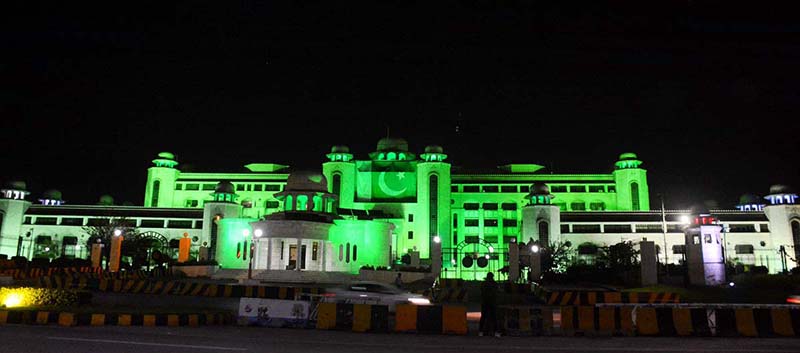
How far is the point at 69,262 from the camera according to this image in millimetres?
52469

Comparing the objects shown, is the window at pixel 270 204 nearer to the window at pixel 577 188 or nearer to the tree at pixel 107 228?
the tree at pixel 107 228

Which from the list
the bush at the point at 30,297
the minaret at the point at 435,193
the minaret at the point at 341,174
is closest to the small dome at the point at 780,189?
the minaret at the point at 435,193

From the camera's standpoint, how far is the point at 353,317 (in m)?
18.0

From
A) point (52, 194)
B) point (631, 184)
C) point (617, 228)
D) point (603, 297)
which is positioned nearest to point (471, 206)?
point (617, 228)

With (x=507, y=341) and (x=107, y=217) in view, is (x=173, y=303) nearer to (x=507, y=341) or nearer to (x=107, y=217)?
(x=507, y=341)

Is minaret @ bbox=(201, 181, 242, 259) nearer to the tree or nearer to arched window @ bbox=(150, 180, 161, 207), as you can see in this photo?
the tree

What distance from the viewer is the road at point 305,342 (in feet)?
42.3

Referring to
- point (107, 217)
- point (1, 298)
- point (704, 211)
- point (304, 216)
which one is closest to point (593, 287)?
point (704, 211)

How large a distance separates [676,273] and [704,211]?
6110 mm

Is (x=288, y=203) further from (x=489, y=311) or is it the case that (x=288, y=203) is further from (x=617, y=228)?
(x=489, y=311)

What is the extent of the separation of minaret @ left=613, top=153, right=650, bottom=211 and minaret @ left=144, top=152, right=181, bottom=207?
61.9m

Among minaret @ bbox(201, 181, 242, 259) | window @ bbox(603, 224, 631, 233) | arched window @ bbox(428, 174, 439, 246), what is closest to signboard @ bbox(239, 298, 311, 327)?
minaret @ bbox(201, 181, 242, 259)

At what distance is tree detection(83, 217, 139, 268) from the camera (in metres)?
67.3

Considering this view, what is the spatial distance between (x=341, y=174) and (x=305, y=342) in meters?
62.9
